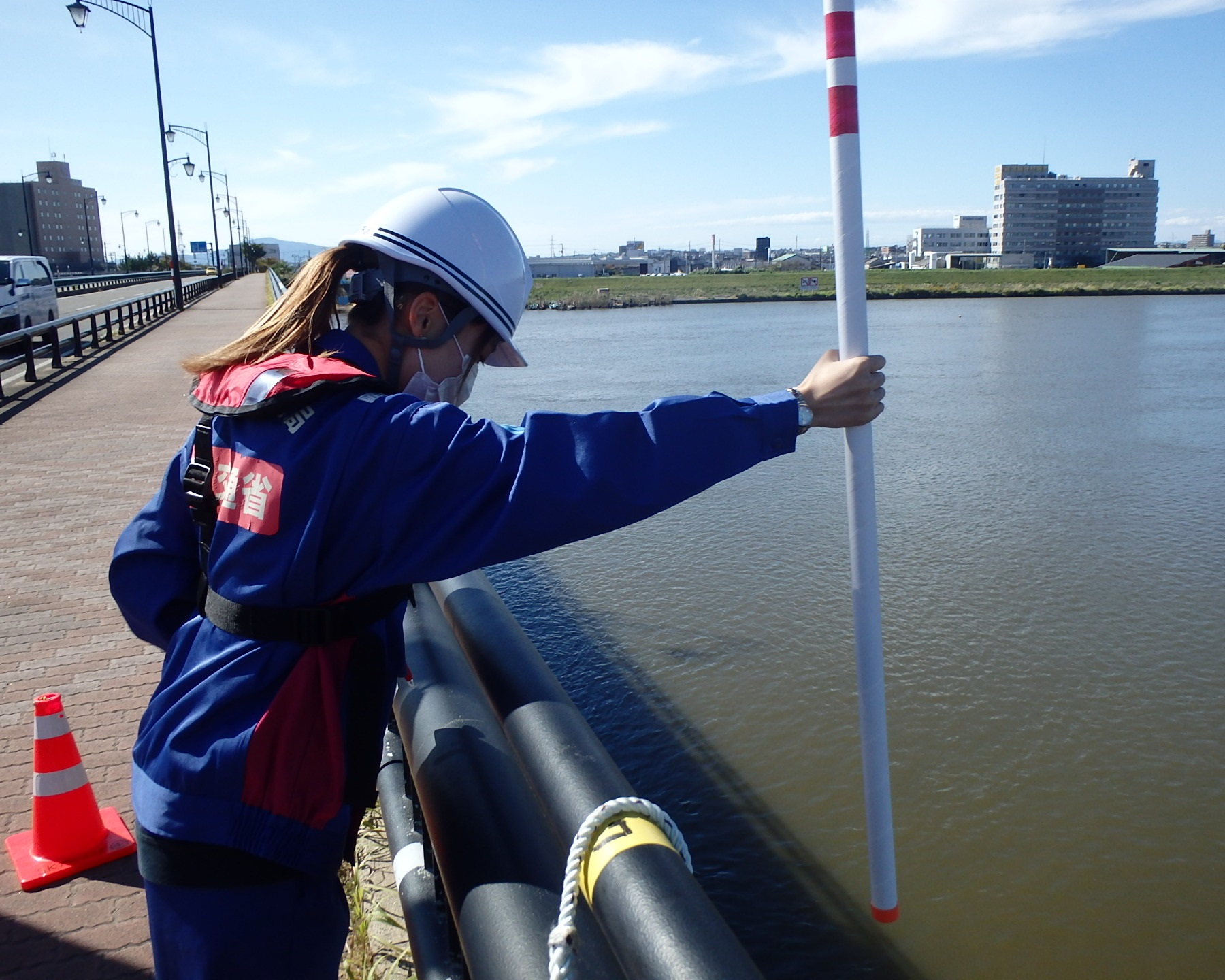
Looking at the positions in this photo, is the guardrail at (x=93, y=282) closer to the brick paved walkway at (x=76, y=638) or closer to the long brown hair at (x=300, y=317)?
the brick paved walkway at (x=76, y=638)

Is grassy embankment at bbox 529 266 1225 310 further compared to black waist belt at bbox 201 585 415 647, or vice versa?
grassy embankment at bbox 529 266 1225 310

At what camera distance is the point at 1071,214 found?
165m

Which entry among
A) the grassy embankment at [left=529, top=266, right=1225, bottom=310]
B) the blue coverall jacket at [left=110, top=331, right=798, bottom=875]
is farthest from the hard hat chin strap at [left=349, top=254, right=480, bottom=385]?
the grassy embankment at [left=529, top=266, right=1225, bottom=310]

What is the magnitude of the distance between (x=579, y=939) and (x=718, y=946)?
303 mm

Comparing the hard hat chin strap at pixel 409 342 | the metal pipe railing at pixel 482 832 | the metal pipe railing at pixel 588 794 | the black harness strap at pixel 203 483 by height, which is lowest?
the metal pipe railing at pixel 482 832

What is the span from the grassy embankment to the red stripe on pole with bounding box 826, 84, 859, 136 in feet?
170

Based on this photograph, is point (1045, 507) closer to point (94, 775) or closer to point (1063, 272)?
point (94, 775)

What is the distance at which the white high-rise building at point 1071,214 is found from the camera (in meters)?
160

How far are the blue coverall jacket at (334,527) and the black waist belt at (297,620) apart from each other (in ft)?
0.05

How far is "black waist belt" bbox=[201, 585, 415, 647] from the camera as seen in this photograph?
157cm

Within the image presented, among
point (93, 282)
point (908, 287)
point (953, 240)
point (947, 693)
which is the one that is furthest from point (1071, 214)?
point (947, 693)

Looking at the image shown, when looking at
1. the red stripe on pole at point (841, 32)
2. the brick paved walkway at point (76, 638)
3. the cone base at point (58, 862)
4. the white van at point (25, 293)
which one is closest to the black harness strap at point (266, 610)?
the red stripe on pole at point (841, 32)

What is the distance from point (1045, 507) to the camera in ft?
30.3

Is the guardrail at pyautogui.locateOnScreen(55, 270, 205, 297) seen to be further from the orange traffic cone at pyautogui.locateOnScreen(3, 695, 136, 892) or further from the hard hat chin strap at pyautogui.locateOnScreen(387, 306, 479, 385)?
the hard hat chin strap at pyautogui.locateOnScreen(387, 306, 479, 385)
